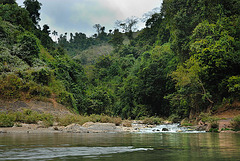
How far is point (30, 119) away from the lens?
60.3 ft

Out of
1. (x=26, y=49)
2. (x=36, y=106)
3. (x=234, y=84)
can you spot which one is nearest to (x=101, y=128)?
(x=36, y=106)

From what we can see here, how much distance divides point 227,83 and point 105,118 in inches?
527

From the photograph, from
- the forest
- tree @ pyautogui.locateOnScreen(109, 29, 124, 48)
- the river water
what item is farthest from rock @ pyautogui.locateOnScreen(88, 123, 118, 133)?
tree @ pyautogui.locateOnScreen(109, 29, 124, 48)

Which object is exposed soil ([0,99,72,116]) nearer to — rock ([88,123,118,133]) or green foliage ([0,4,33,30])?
rock ([88,123,118,133])

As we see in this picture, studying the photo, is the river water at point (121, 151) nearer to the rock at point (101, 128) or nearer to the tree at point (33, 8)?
the rock at point (101, 128)

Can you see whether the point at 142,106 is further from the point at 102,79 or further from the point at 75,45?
the point at 75,45

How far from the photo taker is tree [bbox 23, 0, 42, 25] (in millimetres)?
48406

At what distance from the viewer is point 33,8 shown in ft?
161

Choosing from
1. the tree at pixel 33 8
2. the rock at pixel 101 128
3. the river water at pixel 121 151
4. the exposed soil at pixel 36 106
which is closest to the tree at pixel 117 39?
the tree at pixel 33 8

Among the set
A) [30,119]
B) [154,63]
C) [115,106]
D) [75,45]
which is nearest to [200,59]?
[154,63]

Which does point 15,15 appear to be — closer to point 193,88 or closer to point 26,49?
point 26,49

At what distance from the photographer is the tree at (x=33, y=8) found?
159 feet

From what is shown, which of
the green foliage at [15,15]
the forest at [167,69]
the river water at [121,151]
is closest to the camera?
the river water at [121,151]

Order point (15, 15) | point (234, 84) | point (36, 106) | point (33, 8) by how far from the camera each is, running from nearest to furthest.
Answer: point (234, 84) → point (36, 106) → point (15, 15) → point (33, 8)
